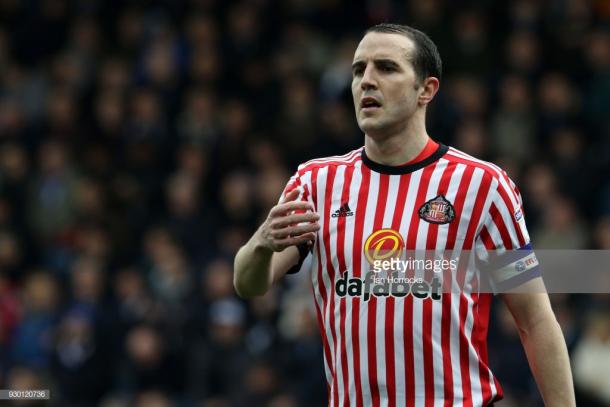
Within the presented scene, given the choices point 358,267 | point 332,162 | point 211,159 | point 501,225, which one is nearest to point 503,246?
point 501,225

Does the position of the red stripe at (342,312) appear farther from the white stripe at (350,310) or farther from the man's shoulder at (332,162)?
the man's shoulder at (332,162)

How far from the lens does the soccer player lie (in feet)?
14.6

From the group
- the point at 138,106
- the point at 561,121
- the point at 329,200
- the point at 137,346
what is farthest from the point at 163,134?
the point at 329,200

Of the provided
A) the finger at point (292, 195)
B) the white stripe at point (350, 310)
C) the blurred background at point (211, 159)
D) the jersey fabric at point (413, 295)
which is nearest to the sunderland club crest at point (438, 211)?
the jersey fabric at point (413, 295)

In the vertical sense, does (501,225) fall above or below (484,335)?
above

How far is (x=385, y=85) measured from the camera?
464 centimetres

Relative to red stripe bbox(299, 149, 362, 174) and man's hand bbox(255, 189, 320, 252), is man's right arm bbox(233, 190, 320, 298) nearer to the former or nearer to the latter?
man's hand bbox(255, 189, 320, 252)

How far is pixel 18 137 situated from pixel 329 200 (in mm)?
9295

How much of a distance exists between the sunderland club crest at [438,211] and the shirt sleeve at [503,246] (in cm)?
14

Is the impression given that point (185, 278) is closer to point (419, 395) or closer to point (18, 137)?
point (18, 137)

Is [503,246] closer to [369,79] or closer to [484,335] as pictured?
[484,335]

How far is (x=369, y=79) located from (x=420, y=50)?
0.91 ft

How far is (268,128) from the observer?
12.5m

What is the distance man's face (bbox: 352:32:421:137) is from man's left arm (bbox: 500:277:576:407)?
80 cm
